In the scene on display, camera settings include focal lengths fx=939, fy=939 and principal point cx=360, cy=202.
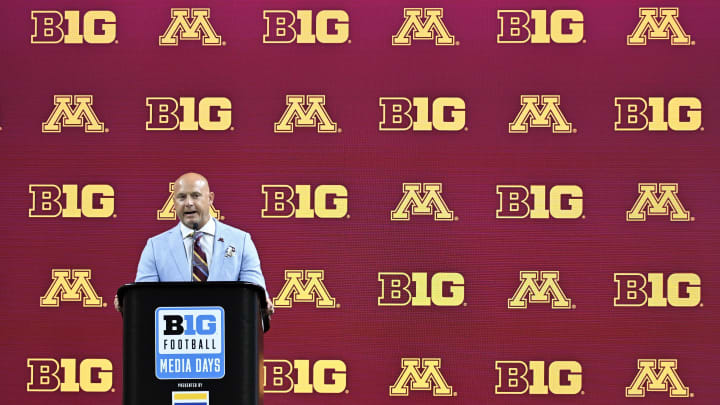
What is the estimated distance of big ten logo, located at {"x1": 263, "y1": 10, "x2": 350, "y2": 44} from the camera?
216 inches

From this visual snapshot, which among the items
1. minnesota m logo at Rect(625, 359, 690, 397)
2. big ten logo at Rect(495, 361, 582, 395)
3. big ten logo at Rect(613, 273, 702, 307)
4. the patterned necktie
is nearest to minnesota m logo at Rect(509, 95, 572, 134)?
big ten logo at Rect(613, 273, 702, 307)

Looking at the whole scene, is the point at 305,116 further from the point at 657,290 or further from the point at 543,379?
the point at 657,290

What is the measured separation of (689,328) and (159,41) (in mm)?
3479

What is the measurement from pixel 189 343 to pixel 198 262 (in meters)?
0.60

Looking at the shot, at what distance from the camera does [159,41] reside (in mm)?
5484

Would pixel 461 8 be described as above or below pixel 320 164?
above

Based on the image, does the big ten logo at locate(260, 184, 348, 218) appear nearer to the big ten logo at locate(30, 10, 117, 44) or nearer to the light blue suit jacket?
the big ten logo at locate(30, 10, 117, 44)

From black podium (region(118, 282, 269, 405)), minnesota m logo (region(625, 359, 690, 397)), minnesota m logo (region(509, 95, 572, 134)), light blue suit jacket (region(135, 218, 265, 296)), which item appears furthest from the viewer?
minnesota m logo (region(509, 95, 572, 134))

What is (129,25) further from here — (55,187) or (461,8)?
(461,8)

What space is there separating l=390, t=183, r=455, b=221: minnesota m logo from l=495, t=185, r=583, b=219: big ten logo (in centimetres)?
32

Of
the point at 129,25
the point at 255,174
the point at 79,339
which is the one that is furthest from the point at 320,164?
the point at 79,339

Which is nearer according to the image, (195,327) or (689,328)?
(195,327)

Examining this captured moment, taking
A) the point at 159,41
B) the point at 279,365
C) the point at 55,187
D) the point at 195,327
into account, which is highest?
the point at 159,41

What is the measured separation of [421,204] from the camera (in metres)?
5.41
